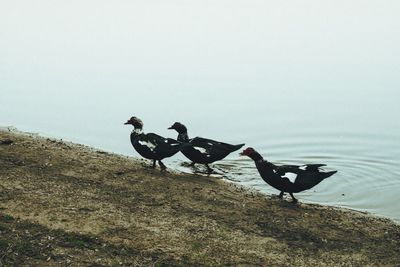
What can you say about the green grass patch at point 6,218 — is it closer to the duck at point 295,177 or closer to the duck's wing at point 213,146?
the duck at point 295,177

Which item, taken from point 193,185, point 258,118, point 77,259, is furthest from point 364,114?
point 77,259

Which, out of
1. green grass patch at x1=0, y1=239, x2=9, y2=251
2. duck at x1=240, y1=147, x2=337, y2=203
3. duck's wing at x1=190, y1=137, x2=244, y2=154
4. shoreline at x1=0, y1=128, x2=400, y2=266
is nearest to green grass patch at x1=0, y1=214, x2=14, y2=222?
shoreline at x1=0, y1=128, x2=400, y2=266

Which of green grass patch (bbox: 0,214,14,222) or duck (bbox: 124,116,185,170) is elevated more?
duck (bbox: 124,116,185,170)

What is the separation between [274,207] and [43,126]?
10.4 metres

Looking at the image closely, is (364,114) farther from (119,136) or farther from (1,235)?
(1,235)

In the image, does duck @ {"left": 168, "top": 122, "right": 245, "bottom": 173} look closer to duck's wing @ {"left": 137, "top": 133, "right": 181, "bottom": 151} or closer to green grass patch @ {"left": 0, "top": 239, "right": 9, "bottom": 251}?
duck's wing @ {"left": 137, "top": 133, "right": 181, "bottom": 151}

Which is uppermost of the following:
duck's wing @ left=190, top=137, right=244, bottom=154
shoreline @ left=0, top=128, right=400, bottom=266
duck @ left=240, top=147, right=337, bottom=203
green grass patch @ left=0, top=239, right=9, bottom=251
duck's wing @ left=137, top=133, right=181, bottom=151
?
duck's wing @ left=190, top=137, right=244, bottom=154

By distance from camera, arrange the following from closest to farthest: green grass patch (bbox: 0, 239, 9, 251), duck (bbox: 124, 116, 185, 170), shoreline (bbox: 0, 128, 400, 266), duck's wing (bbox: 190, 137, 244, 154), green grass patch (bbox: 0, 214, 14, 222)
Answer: green grass patch (bbox: 0, 239, 9, 251) → shoreline (bbox: 0, 128, 400, 266) → green grass patch (bbox: 0, 214, 14, 222) → duck (bbox: 124, 116, 185, 170) → duck's wing (bbox: 190, 137, 244, 154)

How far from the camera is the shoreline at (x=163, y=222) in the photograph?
7.23m

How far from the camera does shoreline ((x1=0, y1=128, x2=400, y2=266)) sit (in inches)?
285

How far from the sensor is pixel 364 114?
18875 mm

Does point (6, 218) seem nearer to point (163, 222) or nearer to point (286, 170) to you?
point (163, 222)

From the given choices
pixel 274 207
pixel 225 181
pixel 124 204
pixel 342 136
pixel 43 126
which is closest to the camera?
pixel 124 204

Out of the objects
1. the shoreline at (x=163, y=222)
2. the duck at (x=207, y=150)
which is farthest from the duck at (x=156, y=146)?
the shoreline at (x=163, y=222)
